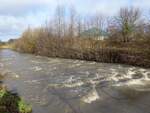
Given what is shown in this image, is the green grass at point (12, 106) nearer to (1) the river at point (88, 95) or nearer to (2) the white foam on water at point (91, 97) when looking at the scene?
(1) the river at point (88, 95)

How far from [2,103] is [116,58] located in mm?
17709

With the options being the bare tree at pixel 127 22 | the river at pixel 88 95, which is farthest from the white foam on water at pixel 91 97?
the bare tree at pixel 127 22

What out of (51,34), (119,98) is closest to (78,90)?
(119,98)

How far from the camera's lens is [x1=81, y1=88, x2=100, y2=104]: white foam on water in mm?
9259

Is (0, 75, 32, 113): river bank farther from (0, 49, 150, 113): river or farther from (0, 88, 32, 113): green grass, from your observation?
(0, 49, 150, 113): river

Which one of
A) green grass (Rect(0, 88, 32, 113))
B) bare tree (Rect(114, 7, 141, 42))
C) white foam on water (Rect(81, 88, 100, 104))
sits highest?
bare tree (Rect(114, 7, 141, 42))

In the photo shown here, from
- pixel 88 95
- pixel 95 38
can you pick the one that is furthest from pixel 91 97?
pixel 95 38

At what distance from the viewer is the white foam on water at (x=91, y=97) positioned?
9259mm

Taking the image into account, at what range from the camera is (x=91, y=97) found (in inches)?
383

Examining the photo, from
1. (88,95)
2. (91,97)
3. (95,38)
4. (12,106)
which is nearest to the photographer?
(12,106)

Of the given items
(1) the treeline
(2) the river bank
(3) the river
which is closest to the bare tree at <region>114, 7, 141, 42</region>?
(1) the treeline

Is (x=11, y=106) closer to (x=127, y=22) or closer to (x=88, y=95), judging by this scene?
(x=88, y=95)

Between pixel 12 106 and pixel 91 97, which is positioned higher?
pixel 12 106

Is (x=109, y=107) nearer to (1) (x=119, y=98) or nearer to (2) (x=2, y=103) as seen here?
(1) (x=119, y=98)
